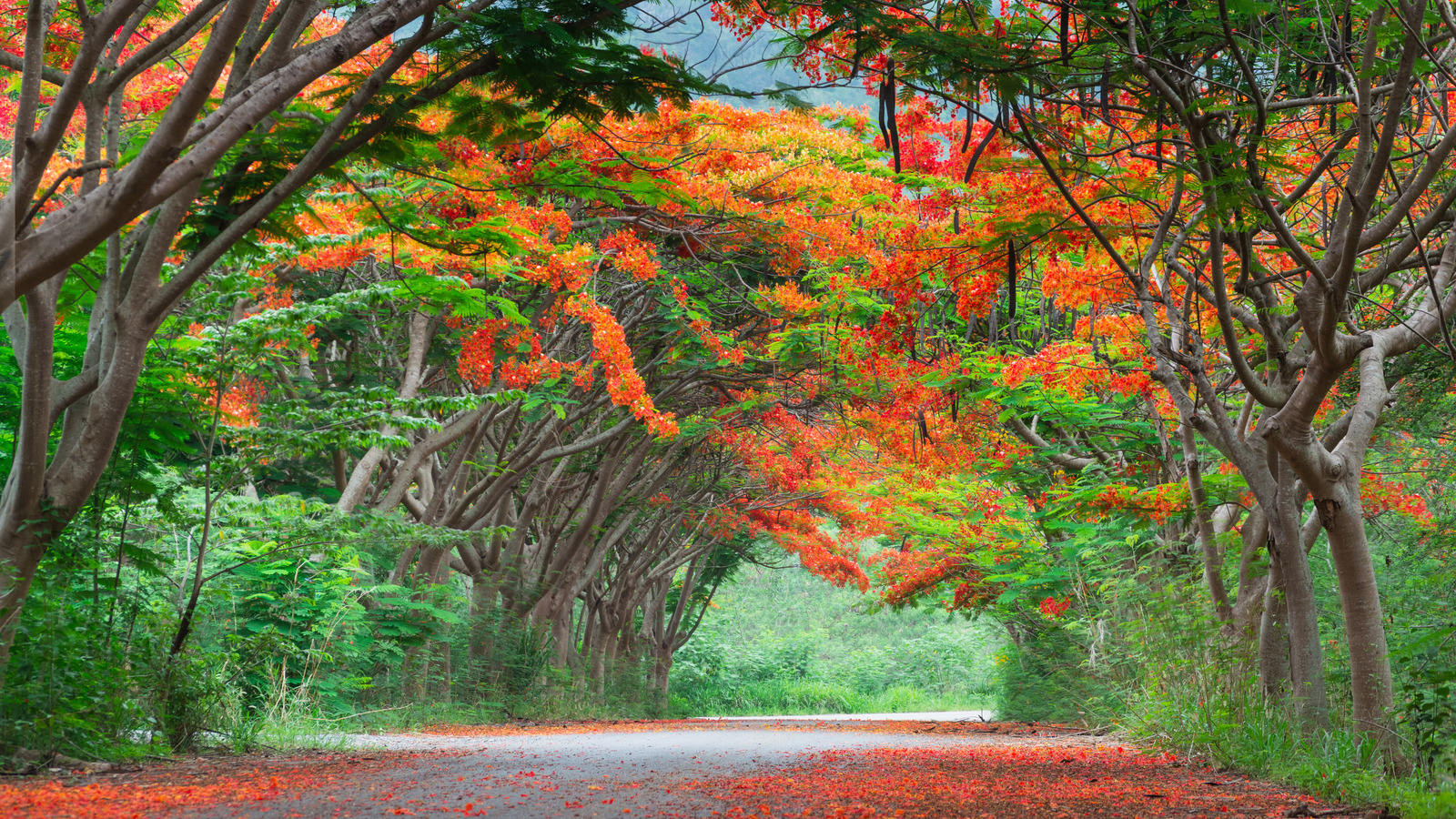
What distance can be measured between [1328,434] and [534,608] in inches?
588

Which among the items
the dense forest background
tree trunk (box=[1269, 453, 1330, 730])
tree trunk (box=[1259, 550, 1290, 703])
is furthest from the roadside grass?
tree trunk (box=[1259, 550, 1290, 703])

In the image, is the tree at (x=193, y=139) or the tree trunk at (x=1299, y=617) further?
the tree trunk at (x=1299, y=617)

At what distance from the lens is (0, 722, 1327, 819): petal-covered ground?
514 centimetres

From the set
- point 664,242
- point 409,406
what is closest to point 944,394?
point 664,242

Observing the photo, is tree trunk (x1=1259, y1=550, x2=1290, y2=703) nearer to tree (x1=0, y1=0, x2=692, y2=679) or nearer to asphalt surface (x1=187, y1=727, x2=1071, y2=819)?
asphalt surface (x1=187, y1=727, x2=1071, y2=819)

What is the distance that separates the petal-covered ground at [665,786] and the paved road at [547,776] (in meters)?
0.02

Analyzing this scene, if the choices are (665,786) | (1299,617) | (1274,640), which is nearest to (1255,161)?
(1299,617)

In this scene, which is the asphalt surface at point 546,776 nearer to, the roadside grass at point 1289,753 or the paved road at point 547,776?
the paved road at point 547,776

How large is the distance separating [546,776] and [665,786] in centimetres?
108

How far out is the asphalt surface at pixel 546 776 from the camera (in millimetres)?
5180

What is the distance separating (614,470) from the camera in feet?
59.6

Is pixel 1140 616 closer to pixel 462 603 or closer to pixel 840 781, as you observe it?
pixel 840 781

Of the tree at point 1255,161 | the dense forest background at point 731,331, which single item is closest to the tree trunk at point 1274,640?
the dense forest background at point 731,331

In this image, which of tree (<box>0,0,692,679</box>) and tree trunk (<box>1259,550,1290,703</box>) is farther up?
tree (<box>0,0,692,679</box>)
